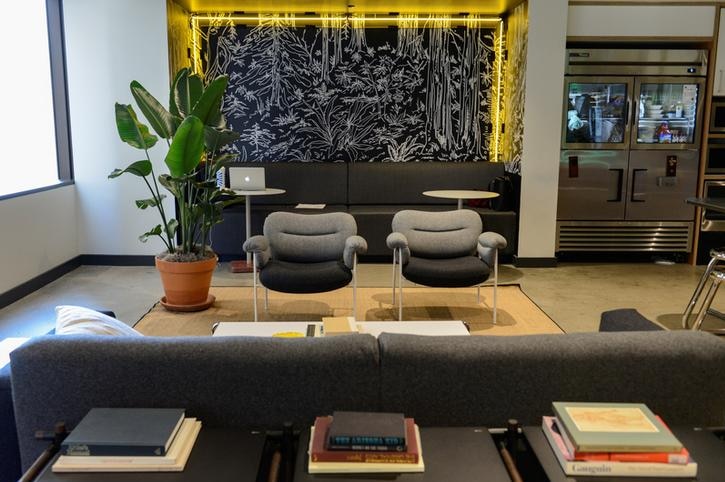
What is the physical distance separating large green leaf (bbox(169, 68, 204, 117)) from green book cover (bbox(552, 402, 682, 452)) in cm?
380

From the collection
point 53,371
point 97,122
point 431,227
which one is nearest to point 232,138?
point 431,227

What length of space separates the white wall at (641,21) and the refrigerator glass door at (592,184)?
1.18 metres

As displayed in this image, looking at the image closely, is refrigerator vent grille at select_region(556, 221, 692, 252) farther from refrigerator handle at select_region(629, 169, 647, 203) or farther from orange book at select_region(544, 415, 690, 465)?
orange book at select_region(544, 415, 690, 465)

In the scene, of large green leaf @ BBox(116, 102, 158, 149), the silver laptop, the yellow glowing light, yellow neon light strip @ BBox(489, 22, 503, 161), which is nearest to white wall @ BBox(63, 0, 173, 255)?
the silver laptop

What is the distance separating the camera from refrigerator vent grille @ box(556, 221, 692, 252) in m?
6.57

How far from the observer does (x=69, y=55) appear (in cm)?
600

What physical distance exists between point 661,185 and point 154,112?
4975 mm

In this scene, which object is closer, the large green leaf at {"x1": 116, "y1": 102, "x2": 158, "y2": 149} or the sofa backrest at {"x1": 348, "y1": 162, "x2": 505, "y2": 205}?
the large green leaf at {"x1": 116, "y1": 102, "x2": 158, "y2": 149}

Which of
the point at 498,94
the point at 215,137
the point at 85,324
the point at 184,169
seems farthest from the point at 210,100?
the point at 498,94

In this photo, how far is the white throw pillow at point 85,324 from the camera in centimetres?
211

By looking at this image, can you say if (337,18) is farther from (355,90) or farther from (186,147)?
(186,147)

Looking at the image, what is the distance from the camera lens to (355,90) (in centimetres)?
705

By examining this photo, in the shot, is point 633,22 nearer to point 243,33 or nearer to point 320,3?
point 320,3

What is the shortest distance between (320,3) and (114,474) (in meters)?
5.77
